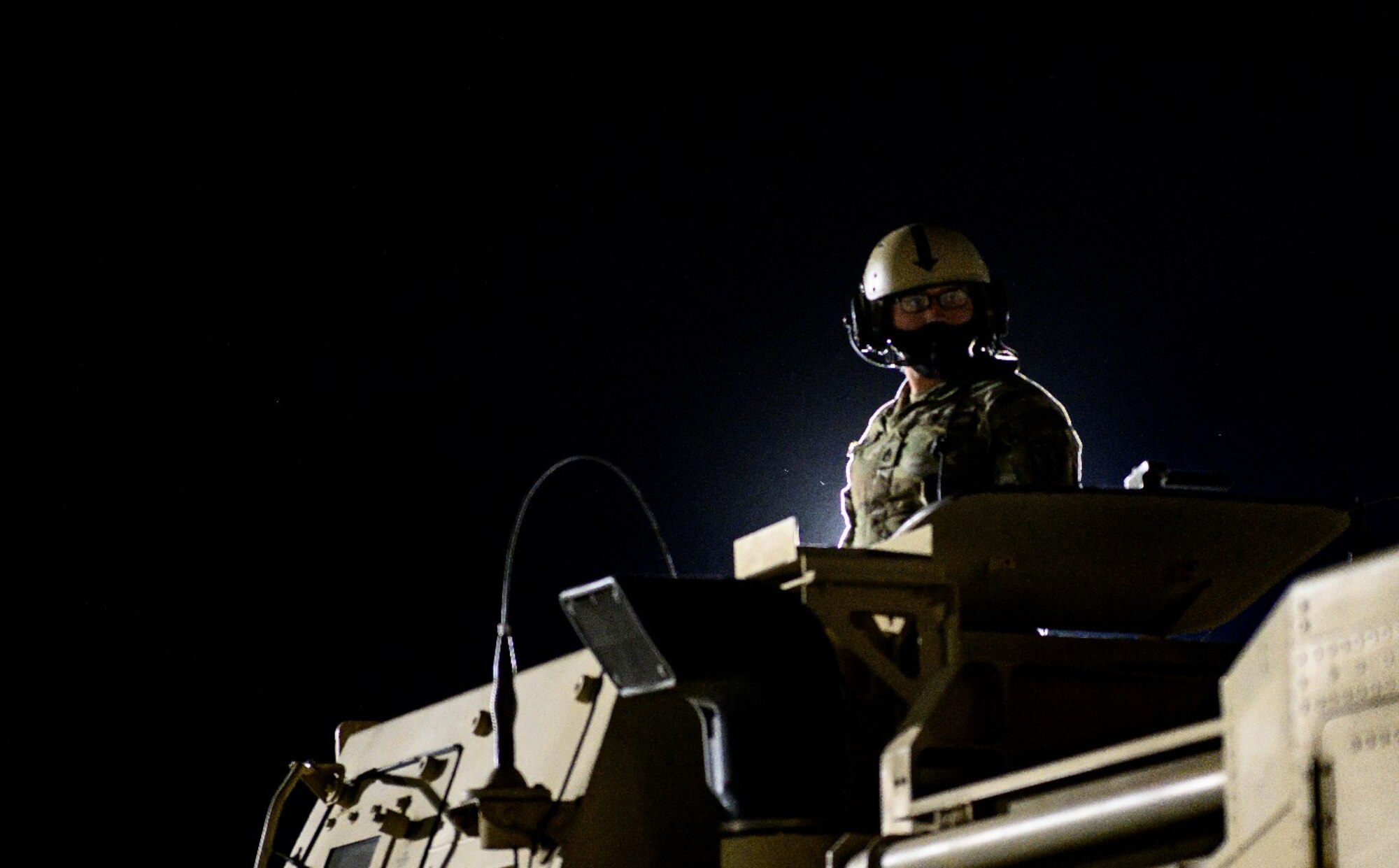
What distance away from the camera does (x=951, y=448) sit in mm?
6934

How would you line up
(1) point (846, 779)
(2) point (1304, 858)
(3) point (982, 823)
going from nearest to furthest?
(2) point (1304, 858), (3) point (982, 823), (1) point (846, 779)

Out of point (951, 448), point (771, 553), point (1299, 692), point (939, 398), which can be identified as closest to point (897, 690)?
point (771, 553)

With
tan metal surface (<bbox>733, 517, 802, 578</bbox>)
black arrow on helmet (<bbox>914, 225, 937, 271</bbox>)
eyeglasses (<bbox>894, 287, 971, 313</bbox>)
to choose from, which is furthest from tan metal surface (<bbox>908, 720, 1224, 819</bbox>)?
black arrow on helmet (<bbox>914, 225, 937, 271</bbox>)

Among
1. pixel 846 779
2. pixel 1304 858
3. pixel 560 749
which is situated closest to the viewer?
pixel 1304 858

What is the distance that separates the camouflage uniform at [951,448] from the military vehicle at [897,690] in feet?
2.30

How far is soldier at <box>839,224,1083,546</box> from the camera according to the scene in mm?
6758

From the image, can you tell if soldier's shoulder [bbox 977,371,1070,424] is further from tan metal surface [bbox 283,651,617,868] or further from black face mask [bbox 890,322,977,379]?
tan metal surface [bbox 283,651,617,868]

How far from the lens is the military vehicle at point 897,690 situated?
527 centimetres

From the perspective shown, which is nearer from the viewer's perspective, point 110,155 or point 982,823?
point 982,823

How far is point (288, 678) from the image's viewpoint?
13.0 meters

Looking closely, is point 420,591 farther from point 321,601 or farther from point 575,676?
point 575,676

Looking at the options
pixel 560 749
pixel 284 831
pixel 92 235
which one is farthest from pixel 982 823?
pixel 284 831

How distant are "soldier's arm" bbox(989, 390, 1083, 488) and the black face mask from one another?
60 centimetres

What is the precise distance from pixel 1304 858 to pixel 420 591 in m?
9.96
